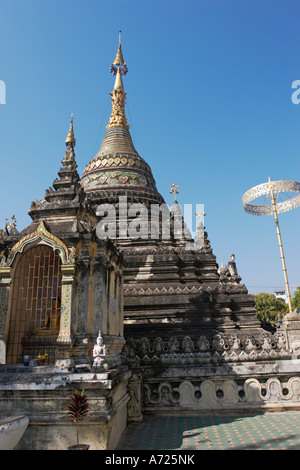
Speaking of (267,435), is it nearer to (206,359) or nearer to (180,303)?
(206,359)

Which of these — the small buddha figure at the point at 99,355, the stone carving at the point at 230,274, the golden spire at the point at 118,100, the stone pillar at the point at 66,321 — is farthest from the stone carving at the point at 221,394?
the golden spire at the point at 118,100

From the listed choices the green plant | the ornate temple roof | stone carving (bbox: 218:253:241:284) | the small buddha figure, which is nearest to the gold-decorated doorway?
the small buddha figure

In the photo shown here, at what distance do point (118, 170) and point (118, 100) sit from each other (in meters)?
8.22

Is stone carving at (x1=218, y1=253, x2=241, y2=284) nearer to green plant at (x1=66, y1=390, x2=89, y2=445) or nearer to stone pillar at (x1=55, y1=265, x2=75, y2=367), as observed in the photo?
stone pillar at (x1=55, y1=265, x2=75, y2=367)

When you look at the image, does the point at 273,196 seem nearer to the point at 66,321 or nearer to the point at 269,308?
the point at 66,321

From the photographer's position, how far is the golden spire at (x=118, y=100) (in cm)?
2973

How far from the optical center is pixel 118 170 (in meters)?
25.9

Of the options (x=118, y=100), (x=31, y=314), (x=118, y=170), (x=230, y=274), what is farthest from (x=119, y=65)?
(x=31, y=314)

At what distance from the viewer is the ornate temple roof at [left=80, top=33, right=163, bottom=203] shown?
24.7 m

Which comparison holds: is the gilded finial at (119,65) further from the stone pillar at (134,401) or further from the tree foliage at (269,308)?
the tree foliage at (269,308)

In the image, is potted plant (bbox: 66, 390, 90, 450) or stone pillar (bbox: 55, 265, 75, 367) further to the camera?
stone pillar (bbox: 55, 265, 75, 367)

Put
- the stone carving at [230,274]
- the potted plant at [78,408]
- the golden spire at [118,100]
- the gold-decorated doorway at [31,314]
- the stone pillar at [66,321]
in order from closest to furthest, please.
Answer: the potted plant at [78,408] → the stone pillar at [66,321] → the gold-decorated doorway at [31,314] → the stone carving at [230,274] → the golden spire at [118,100]

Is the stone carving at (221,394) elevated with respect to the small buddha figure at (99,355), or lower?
lower

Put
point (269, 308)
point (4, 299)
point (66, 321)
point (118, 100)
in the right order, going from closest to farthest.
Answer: point (66, 321) < point (4, 299) < point (118, 100) < point (269, 308)
